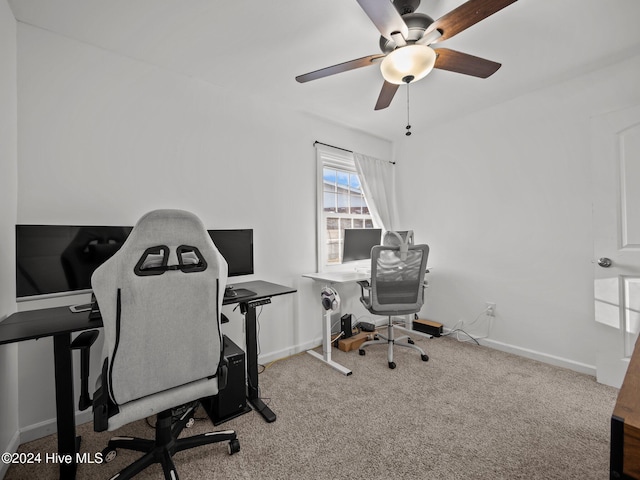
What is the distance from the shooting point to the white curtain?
370cm

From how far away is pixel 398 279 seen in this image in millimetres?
2691

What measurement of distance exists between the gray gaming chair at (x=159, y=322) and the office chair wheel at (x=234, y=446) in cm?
33

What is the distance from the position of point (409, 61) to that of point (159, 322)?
1.82 m

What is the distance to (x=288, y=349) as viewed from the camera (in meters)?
2.94

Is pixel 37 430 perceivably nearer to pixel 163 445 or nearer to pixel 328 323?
pixel 163 445

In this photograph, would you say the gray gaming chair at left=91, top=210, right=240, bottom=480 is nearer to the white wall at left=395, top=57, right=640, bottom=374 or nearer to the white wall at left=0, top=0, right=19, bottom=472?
the white wall at left=0, top=0, right=19, bottom=472

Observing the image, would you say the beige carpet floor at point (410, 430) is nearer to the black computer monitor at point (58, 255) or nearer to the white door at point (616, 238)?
the white door at point (616, 238)

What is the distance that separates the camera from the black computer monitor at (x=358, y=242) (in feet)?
10.7

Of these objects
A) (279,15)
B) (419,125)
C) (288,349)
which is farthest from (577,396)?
(279,15)

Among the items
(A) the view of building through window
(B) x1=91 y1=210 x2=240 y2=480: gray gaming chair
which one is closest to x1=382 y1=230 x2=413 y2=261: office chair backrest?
(A) the view of building through window

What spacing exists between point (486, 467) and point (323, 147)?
117 inches

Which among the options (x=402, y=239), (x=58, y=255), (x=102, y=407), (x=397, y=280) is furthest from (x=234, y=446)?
(x=402, y=239)

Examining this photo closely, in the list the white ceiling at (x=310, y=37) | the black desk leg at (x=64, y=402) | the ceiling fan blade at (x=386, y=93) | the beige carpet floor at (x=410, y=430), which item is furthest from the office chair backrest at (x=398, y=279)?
the black desk leg at (x=64, y=402)

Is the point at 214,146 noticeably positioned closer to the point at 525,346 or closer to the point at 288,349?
the point at 288,349
